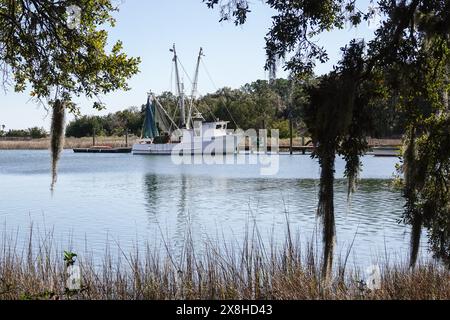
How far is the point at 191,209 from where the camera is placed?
82.1ft

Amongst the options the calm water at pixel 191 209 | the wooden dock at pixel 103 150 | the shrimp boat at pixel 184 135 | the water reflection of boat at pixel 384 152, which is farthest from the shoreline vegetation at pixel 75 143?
the calm water at pixel 191 209

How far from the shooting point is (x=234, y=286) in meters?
7.28

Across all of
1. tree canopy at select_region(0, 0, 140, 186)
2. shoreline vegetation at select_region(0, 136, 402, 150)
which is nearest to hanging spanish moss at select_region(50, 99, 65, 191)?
tree canopy at select_region(0, 0, 140, 186)

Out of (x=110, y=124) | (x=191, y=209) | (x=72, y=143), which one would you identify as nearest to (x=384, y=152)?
(x=191, y=209)

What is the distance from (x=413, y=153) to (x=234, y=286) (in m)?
2.68

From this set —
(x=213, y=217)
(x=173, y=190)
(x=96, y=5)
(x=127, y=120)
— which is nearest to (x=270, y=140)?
(x=127, y=120)

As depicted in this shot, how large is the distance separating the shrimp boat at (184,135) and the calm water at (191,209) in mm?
28769

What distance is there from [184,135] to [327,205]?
68.5 m

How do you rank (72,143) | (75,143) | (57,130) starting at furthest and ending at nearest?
(75,143)
(72,143)
(57,130)

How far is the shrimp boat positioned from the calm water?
28.8 meters

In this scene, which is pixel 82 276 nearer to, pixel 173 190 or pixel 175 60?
pixel 173 190

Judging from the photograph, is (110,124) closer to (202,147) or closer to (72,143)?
(72,143)

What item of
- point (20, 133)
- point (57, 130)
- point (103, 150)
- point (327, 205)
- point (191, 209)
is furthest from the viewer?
point (20, 133)

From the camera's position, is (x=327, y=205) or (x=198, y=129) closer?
(x=327, y=205)
